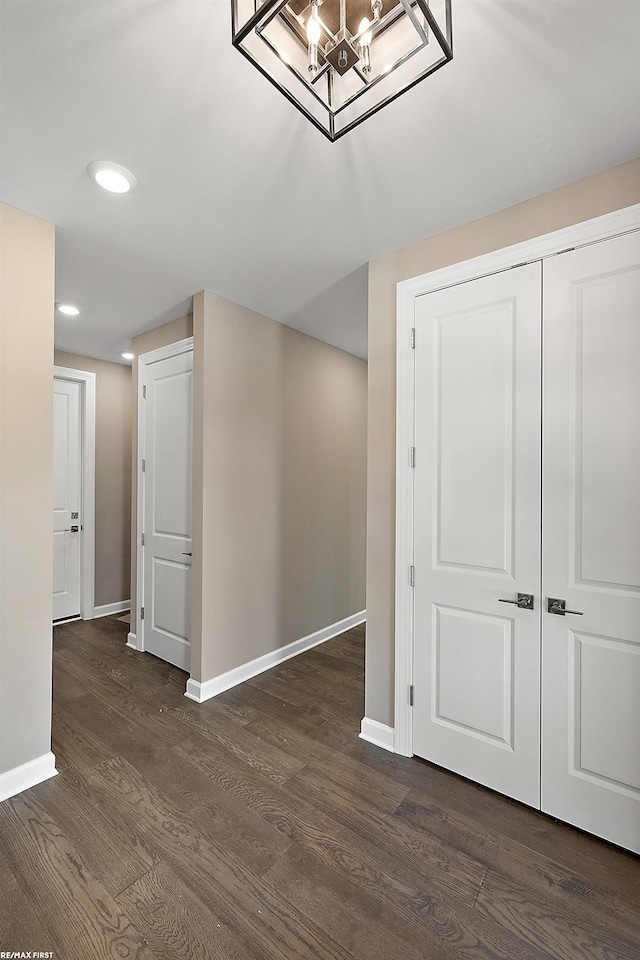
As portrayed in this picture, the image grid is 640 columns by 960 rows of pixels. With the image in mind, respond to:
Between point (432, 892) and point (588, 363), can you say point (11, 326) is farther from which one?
point (432, 892)

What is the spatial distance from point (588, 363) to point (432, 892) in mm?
1983

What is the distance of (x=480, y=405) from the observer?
2008 mm

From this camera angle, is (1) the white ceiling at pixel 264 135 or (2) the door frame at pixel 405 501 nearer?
(1) the white ceiling at pixel 264 135

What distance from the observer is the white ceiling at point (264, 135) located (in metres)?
1.18

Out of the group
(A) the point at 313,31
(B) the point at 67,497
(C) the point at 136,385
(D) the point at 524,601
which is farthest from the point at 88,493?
(A) the point at 313,31

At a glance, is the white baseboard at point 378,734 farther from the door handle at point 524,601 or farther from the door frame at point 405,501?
the door handle at point 524,601

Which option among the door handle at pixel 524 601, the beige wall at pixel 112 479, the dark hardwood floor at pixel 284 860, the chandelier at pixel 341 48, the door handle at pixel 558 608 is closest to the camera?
the chandelier at pixel 341 48

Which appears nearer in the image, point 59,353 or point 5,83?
point 5,83

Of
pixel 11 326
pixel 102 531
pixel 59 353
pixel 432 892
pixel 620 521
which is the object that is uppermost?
pixel 59 353

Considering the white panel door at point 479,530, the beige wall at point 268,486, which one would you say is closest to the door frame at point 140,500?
the beige wall at point 268,486

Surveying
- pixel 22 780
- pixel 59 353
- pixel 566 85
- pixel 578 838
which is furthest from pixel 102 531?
pixel 566 85

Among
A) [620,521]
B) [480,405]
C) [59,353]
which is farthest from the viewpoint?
[59,353]

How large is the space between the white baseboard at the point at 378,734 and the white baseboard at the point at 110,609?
3118mm

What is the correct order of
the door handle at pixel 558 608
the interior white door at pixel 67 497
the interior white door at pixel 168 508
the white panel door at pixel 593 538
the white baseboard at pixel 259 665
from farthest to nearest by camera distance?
the interior white door at pixel 67 497, the interior white door at pixel 168 508, the white baseboard at pixel 259 665, the door handle at pixel 558 608, the white panel door at pixel 593 538
